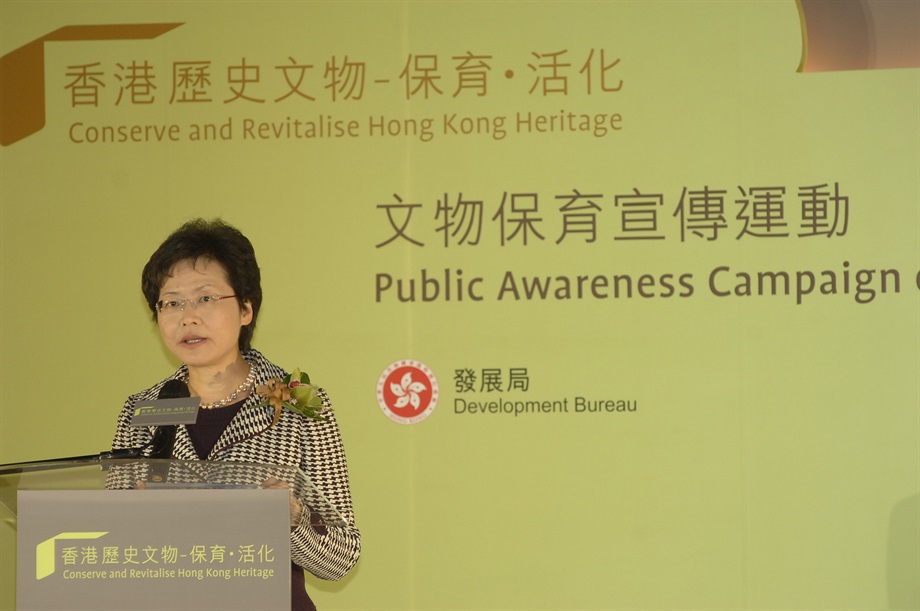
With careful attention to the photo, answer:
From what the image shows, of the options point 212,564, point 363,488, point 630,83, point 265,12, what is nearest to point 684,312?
point 630,83

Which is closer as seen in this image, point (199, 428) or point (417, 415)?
point (199, 428)

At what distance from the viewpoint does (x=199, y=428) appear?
2.03 meters

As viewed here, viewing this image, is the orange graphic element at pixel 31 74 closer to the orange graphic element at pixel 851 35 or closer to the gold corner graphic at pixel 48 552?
the orange graphic element at pixel 851 35

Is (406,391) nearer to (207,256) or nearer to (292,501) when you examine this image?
(207,256)

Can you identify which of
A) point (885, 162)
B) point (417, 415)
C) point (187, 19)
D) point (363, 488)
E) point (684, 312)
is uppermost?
point (187, 19)

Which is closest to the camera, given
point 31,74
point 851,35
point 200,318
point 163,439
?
point 163,439

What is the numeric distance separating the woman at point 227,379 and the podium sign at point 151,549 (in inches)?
15.1

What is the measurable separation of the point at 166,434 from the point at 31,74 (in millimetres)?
2188

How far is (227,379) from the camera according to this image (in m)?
2.12

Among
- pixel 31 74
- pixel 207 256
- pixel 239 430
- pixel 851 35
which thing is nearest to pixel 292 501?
pixel 239 430

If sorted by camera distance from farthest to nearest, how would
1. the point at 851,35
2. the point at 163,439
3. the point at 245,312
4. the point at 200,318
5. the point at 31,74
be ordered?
the point at 31,74 < the point at 851,35 < the point at 245,312 < the point at 200,318 < the point at 163,439

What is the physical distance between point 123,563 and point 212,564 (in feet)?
0.45

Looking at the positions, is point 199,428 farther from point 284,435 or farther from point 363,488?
point 363,488

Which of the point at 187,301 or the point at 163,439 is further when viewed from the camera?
the point at 187,301
